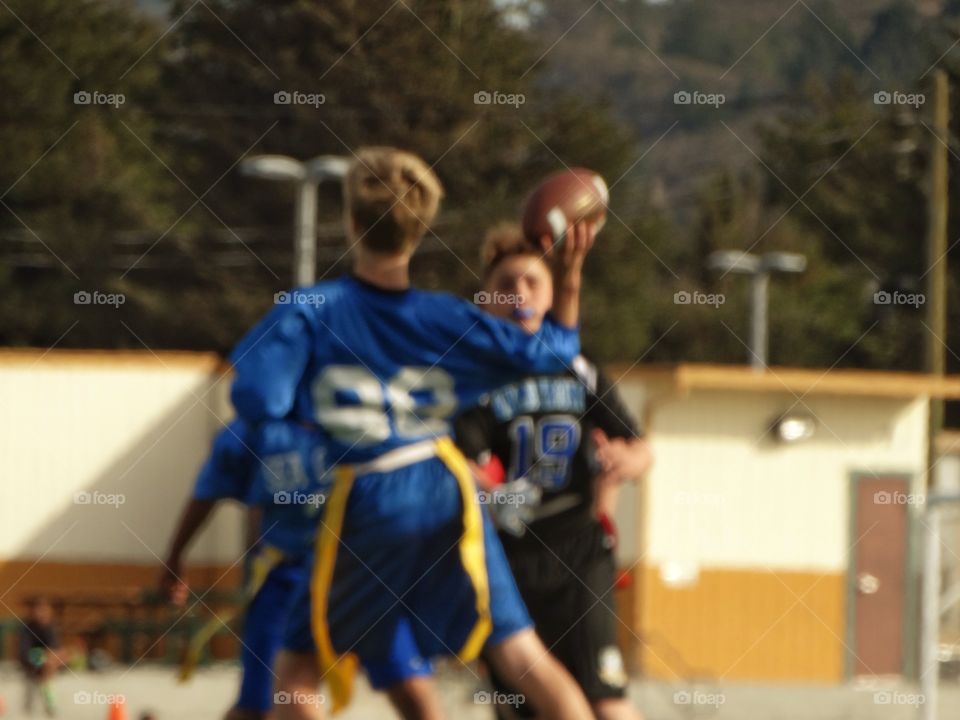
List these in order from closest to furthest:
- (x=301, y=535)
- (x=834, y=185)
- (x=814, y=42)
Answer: (x=301, y=535), (x=834, y=185), (x=814, y=42)

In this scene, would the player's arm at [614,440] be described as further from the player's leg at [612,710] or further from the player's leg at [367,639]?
the player's leg at [367,639]

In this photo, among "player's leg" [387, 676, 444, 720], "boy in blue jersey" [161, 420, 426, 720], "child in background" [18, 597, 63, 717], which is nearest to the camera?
"player's leg" [387, 676, 444, 720]

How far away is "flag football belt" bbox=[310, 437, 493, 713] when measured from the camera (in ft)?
17.5

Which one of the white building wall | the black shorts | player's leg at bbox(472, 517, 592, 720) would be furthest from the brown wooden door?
player's leg at bbox(472, 517, 592, 720)

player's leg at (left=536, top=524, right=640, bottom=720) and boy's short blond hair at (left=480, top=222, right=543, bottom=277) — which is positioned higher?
boy's short blond hair at (left=480, top=222, right=543, bottom=277)

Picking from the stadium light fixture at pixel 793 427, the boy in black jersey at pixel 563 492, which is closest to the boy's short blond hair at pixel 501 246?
the boy in black jersey at pixel 563 492

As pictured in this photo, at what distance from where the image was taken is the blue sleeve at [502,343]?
5223 mm

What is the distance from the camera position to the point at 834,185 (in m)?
60.2

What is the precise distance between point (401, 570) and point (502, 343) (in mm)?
587

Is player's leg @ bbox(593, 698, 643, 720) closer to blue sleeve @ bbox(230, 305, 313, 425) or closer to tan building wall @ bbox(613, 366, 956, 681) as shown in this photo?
blue sleeve @ bbox(230, 305, 313, 425)

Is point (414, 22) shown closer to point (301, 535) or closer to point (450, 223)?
point (450, 223)

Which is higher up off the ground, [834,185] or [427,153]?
[834,185]

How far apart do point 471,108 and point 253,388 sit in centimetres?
3831

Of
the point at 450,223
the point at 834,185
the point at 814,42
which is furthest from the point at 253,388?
the point at 814,42
